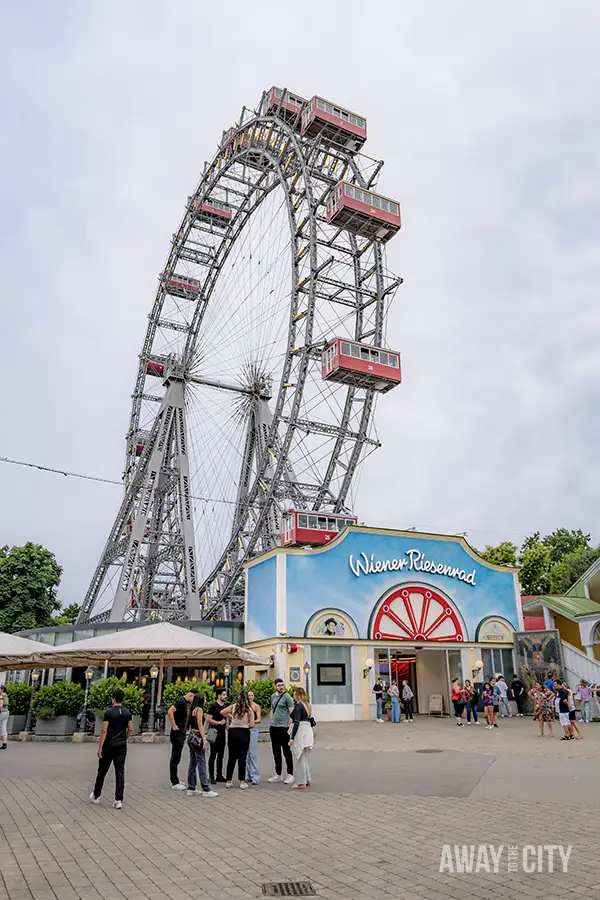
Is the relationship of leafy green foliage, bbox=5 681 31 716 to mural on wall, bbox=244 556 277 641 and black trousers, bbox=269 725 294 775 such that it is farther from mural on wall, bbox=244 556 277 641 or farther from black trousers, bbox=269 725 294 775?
black trousers, bbox=269 725 294 775

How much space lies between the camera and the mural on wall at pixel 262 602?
2564 centimetres

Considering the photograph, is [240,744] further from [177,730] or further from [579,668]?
[579,668]

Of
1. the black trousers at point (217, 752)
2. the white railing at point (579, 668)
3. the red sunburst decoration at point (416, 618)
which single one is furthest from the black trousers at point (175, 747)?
the white railing at point (579, 668)

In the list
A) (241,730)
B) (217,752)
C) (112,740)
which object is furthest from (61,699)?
(112,740)

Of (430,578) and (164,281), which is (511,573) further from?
(164,281)

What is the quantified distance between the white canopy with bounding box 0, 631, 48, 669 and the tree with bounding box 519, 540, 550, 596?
41829 mm

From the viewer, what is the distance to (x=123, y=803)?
371 inches

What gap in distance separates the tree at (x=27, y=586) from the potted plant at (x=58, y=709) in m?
29.9

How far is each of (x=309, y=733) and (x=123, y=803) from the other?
118 inches

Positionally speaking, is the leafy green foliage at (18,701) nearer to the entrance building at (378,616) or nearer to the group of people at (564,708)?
the entrance building at (378,616)

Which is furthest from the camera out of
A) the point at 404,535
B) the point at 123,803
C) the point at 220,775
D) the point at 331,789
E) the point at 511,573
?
the point at 511,573

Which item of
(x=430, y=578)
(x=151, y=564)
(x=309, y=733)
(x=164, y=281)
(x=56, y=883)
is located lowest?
(x=56, y=883)

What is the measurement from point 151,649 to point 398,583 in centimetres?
1363

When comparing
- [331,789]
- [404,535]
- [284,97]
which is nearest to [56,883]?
[331,789]
